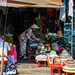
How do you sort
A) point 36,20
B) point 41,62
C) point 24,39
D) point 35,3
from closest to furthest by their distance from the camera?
1. point 35,3
2. point 41,62
3. point 24,39
4. point 36,20

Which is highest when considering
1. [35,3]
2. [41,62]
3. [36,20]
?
[35,3]

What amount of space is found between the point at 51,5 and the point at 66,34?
4052 mm

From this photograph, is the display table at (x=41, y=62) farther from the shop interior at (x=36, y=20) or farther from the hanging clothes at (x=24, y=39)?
the shop interior at (x=36, y=20)

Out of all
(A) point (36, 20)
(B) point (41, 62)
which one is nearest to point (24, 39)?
(B) point (41, 62)

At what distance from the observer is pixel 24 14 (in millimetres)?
12195

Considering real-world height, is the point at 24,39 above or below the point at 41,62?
above

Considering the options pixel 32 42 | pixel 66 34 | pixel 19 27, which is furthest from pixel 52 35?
pixel 19 27

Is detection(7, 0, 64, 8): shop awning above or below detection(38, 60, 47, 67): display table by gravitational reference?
above

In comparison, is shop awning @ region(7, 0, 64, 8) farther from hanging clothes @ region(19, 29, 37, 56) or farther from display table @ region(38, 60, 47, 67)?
hanging clothes @ region(19, 29, 37, 56)

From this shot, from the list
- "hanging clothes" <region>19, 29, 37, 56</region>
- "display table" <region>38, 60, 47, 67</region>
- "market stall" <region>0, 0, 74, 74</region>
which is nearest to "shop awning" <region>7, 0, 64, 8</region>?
"market stall" <region>0, 0, 74, 74</region>

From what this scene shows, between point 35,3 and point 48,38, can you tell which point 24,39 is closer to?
point 48,38

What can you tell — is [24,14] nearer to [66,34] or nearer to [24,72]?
[66,34]

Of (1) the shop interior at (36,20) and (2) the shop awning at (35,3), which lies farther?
(1) the shop interior at (36,20)

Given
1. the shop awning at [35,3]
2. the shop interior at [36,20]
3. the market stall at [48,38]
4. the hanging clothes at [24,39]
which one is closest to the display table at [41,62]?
the market stall at [48,38]
